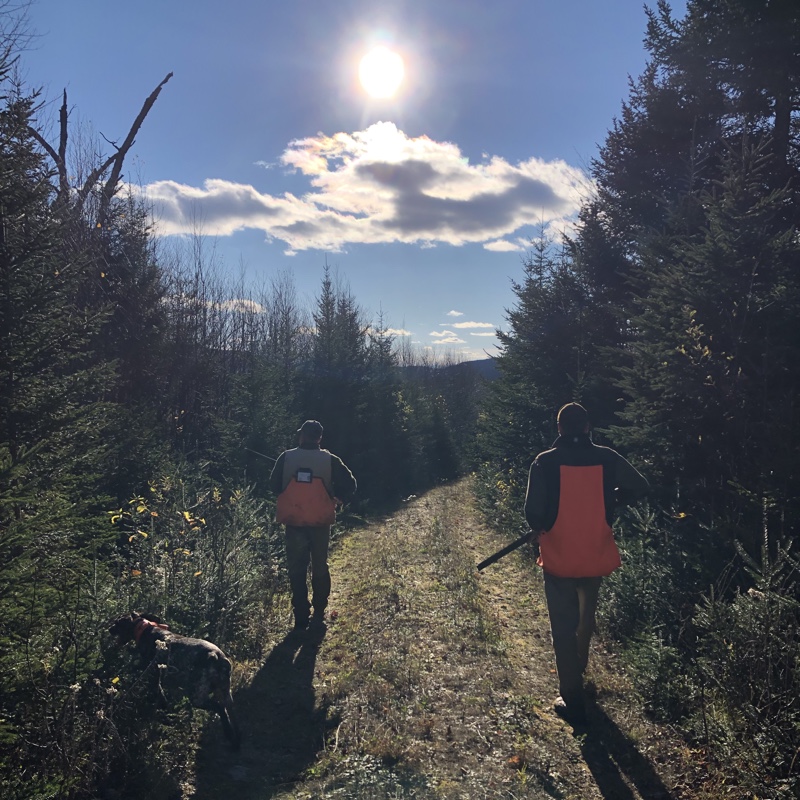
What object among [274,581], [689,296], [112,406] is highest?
[689,296]

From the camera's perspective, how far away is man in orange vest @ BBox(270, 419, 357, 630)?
7.23 metres

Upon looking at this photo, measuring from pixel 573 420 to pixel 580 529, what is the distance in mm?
952

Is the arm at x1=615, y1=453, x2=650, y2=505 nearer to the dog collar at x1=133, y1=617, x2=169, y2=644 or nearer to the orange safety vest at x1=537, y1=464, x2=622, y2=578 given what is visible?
the orange safety vest at x1=537, y1=464, x2=622, y2=578

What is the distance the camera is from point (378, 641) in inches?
267

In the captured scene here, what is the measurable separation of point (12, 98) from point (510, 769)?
7.75 meters

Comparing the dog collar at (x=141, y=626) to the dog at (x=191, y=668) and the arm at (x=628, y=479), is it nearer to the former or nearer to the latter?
the dog at (x=191, y=668)

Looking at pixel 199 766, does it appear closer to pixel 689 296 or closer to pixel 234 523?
pixel 234 523

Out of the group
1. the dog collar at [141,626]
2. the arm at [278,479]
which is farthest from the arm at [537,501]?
the arm at [278,479]

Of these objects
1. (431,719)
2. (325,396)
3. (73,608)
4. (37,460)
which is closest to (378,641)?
(431,719)

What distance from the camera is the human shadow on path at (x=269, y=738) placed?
4232mm

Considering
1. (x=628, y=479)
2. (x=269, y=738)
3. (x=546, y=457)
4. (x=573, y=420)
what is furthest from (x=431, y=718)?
(x=573, y=420)

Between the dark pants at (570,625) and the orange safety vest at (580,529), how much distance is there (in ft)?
0.60

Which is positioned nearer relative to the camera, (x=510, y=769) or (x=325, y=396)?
(x=510, y=769)

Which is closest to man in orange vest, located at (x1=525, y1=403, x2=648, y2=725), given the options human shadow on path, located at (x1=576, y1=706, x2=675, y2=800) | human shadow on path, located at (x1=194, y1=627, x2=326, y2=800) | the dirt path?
human shadow on path, located at (x1=576, y1=706, x2=675, y2=800)
